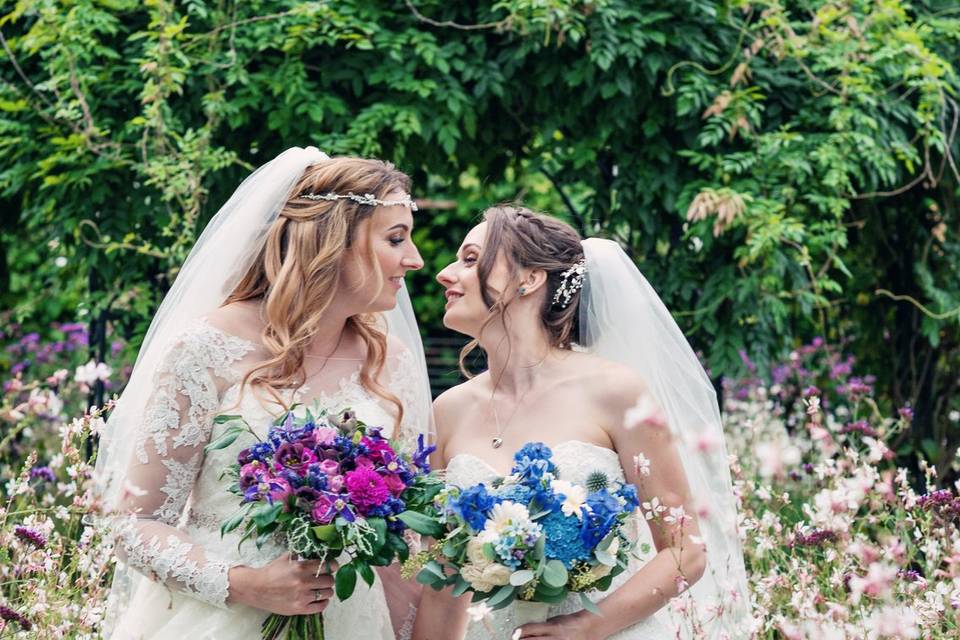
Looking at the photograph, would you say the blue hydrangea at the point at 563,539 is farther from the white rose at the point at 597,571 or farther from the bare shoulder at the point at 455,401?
the bare shoulder at the point at 455,401

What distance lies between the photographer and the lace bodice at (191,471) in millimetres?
3156

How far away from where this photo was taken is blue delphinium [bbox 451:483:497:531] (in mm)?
2835

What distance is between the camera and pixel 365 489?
2.86 metres

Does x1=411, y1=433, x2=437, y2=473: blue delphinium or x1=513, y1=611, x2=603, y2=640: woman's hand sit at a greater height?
x1=411, y1=433, x2=437, y2=473: blue delphinium

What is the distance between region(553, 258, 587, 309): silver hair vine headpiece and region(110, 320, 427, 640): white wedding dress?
70cm

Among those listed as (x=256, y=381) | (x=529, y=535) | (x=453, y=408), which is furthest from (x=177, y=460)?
(x=529, y=535)

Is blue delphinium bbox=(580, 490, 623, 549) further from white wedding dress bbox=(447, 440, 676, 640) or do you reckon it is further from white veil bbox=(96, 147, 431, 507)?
white veil bbox=(96, 147, 431, 507)

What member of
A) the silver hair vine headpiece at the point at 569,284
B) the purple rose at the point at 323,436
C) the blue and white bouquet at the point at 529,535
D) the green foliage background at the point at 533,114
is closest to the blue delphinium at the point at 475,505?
the blue and white bouquet at the point at 529,535

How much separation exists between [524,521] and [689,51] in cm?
326

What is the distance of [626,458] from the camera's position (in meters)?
3.33

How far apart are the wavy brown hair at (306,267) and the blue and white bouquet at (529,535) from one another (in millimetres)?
738

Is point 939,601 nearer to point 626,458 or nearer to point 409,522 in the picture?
point 626,458

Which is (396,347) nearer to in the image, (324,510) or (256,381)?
(256,381)

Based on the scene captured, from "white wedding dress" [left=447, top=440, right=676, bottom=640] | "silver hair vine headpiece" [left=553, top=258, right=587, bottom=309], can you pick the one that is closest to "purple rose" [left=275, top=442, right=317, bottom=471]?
"white wedding dress" [left=447, top=440, right=676, bottom=640]
